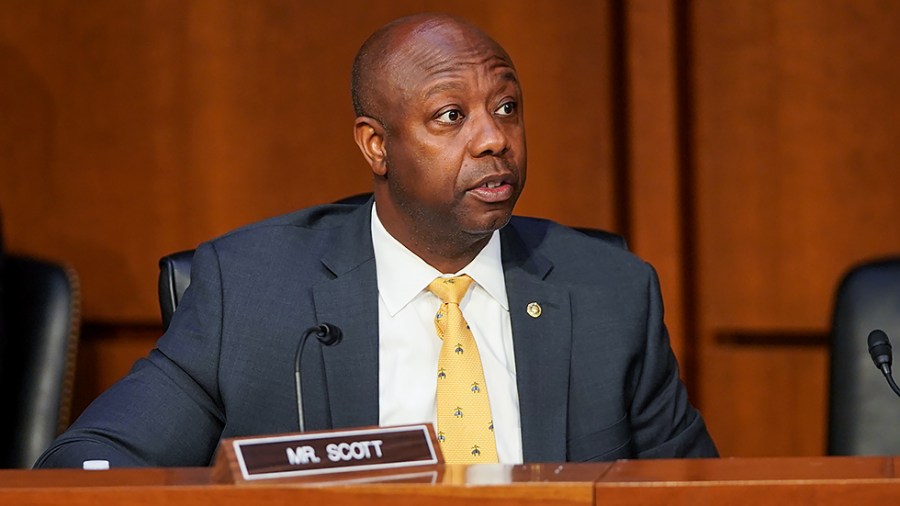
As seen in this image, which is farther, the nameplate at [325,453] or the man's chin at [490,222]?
the man's chin at [490,222]

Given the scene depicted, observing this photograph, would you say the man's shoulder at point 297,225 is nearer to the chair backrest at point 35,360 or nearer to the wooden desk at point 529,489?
the chair backrest at point 35,360

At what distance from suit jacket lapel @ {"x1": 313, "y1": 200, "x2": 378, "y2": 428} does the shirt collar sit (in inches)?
0.9

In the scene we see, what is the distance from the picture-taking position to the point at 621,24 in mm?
3215

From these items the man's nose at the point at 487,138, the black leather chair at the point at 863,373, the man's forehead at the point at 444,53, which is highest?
the man's forehead at the point at 444,53

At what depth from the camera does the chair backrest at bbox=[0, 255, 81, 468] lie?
8.47 feet

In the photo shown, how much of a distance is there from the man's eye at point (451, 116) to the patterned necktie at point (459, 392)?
0.26m

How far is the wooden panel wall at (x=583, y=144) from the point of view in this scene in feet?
10.2

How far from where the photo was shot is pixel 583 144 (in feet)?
10.6

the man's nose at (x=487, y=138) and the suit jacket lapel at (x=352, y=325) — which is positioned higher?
the man's nose at (x=487, y=138)

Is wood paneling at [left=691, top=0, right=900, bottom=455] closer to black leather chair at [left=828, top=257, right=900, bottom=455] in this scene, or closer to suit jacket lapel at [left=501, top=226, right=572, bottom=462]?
black leather chair at [left=828, top=257, right=900, bottom=455]

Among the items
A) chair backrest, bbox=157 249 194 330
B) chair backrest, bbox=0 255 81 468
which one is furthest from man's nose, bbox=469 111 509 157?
chair backrest, bbox=0 255 81 468

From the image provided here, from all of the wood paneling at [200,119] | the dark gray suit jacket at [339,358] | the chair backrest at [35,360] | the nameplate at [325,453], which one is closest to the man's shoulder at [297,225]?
the dark gray suit jacket at [339,358]

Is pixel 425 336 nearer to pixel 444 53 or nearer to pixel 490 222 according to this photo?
pixel 490 222

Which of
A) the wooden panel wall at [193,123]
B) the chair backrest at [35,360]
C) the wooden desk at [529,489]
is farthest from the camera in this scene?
the wooden panel wall at [193,123]
